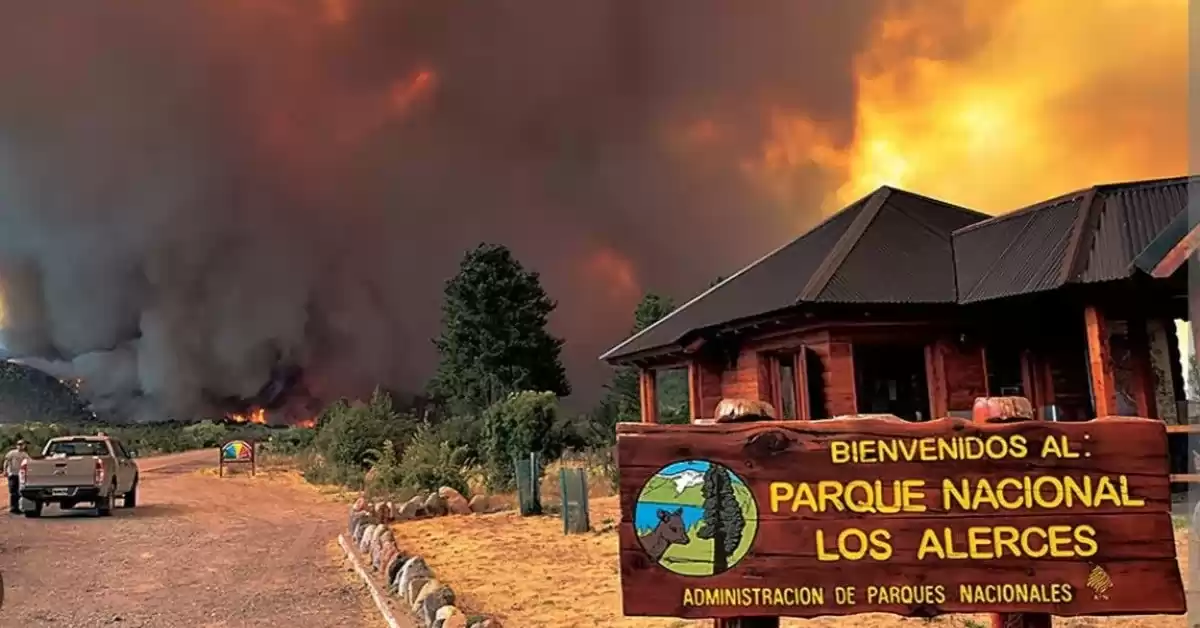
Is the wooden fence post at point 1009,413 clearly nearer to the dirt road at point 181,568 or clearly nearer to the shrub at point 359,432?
the dirt road at point 181,568

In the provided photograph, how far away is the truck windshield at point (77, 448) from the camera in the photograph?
18.8 m

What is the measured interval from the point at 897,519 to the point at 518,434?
1681 cm

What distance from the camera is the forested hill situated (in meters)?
77.2

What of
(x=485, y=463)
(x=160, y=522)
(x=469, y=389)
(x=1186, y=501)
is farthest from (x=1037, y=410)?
(x=469, y=389)

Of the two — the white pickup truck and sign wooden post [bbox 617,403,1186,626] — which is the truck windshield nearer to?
the white pickup truck

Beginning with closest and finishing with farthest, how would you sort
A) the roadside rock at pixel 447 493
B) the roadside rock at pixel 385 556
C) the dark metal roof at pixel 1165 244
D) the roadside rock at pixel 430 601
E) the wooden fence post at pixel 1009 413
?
the wooden fence post at pixel 1009 413 → the dark metal roof at pixel 1165 244 → the roadside rock at pixel 430 601 → the roadside rock at pixel 385 556 → the roadside rock at pixel 447 493

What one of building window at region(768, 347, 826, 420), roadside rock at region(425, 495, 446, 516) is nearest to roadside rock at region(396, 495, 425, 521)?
roadside rock at region(425, 495, 446, 516)

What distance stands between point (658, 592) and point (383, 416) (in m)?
26.7

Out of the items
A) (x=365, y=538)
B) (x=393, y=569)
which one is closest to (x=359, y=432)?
(x=365, y=538)

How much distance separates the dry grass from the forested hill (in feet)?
251

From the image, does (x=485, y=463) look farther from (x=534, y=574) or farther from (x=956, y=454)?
(x=956, y=454)

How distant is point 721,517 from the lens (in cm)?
365

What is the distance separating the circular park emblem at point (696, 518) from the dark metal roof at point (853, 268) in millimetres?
8302

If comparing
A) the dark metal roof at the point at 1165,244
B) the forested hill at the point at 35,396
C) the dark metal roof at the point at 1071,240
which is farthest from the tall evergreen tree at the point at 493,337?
the forested hill at the point at 35,396
